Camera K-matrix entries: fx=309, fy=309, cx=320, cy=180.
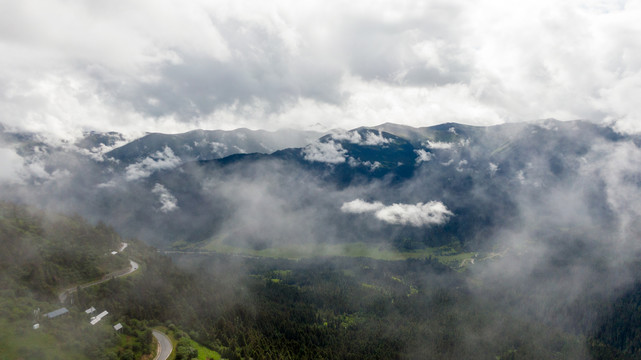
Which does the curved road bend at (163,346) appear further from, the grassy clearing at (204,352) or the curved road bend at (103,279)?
the curved road bend at (103,279)

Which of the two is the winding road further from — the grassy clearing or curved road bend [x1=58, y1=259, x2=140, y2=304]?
the grassy clearing

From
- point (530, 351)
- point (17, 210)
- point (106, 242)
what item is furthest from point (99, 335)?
point (530, 351)

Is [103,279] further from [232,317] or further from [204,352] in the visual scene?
[204,352]

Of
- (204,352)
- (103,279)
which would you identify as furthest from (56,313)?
(204,352)

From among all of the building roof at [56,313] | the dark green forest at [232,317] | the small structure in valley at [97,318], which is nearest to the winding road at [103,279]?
the dark green forest at [232,317]

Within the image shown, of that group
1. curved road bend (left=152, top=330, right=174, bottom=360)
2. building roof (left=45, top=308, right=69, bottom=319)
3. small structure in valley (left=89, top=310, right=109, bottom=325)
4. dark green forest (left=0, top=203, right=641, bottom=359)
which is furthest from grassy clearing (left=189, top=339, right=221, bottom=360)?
building roof (left=45, top=308, right=69, bottom=319)

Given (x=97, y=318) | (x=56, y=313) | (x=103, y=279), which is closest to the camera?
(x=56, y=313)
